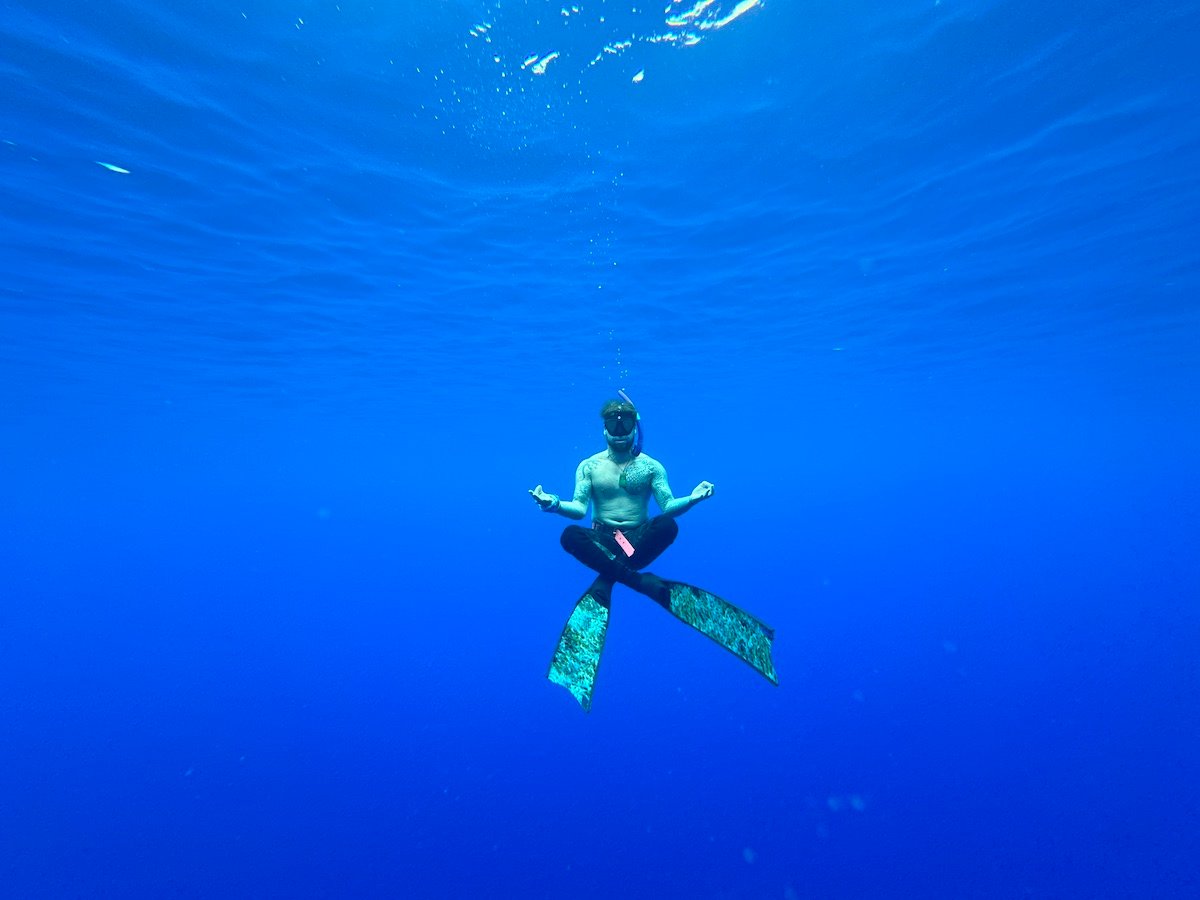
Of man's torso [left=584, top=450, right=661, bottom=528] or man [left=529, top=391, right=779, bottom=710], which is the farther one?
man's torso [left=584, top=450, right=661, bottom=528]

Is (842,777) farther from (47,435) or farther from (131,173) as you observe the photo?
(47,435)

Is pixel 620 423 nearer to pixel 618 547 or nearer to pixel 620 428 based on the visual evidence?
pixel 620 428

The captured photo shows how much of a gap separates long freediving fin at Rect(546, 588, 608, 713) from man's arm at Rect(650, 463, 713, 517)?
123 centimetres

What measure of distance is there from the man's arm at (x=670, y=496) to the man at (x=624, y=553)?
11mm

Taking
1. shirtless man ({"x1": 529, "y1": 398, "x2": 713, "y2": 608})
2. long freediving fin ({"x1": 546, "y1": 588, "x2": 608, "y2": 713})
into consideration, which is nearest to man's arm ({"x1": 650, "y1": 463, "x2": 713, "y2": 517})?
shirtless man ({"x1": 529, "y1": 398, "x2": 713, "y2": 608})

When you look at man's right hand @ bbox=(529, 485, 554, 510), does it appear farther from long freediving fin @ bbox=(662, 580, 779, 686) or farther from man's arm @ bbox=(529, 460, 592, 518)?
long freediving fin @ bbox=(662, 580, 779, 686)

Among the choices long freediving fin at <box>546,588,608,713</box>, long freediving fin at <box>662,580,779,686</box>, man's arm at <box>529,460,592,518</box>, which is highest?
man's arm at <box>529,460,592,518</box>

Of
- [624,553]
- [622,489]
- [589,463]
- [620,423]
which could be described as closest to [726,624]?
[624,553]

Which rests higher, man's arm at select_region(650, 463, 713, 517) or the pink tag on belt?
man's arm at select_region(650, 463, 713, 517)

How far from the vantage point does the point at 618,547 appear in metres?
5.77

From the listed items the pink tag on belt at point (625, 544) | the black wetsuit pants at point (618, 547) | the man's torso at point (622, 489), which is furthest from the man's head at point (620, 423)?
the pink tag on belt at point (625, 544)

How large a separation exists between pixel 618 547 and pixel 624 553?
0.09m

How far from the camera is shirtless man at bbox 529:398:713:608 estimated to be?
5703 mm

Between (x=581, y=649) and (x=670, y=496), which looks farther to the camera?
(x=670, y=496)
